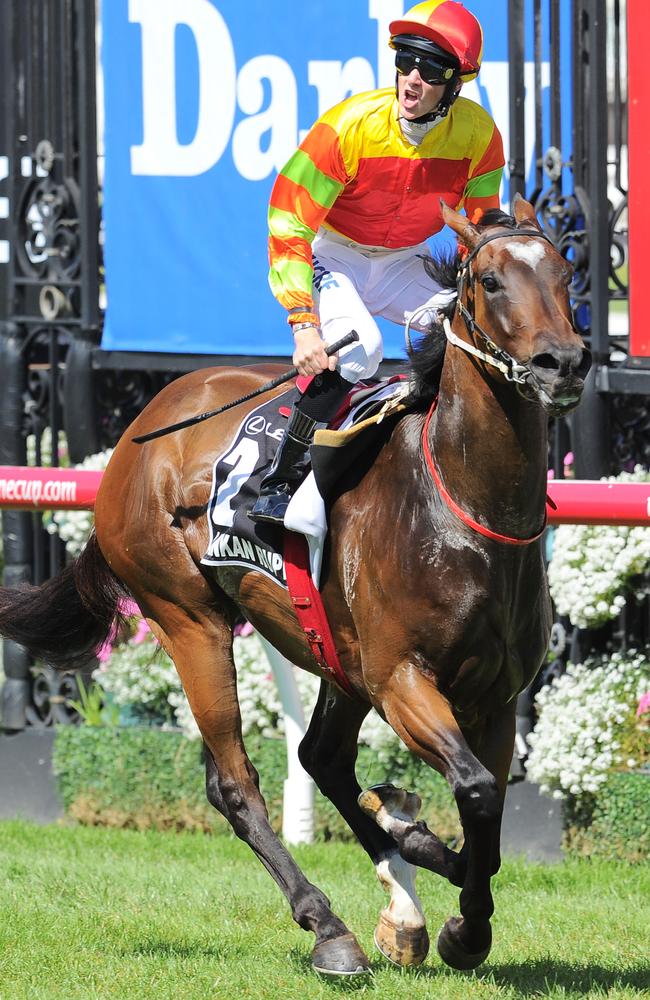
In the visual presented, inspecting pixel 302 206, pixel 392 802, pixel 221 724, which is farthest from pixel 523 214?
pixel 221 724

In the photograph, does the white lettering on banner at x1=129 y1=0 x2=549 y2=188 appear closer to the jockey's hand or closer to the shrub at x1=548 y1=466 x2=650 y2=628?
the shrub at x1=548 y1=466 x2=650 y2=628

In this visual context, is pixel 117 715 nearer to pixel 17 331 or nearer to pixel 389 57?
pixel 17 331

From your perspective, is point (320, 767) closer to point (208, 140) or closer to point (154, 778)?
point (154, 778)

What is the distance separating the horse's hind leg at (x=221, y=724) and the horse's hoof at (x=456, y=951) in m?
0.68

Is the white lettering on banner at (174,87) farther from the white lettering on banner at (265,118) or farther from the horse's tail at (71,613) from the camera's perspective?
the horse's tail at (71,613)

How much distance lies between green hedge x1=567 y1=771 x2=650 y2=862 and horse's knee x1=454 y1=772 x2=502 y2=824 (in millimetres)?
2575

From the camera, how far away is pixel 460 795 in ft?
13.1

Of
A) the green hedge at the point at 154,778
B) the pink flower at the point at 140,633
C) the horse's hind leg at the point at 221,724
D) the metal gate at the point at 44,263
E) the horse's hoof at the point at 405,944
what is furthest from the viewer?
the metal gate at the point at 44,263

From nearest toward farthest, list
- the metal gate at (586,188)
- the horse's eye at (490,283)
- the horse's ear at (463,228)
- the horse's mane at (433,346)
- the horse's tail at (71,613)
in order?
the horse's eye at (490,283), the horse's ear at (463,228), the horse's mane at (433,346), the horse's tail at (71,613), the metal gate at (586,188)

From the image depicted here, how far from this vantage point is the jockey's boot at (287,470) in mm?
4648

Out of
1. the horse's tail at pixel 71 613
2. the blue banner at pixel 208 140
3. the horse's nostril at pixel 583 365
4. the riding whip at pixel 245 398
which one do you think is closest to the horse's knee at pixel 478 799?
the horse's nostril at pixel 583 365

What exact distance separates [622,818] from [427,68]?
3.38m

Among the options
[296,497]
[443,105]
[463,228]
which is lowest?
[296,497]

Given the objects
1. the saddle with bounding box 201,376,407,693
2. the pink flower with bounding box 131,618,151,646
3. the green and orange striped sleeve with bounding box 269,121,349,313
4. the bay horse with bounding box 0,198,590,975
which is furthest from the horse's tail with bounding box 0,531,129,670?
the pink flower with bounding box 131,618,151,646
